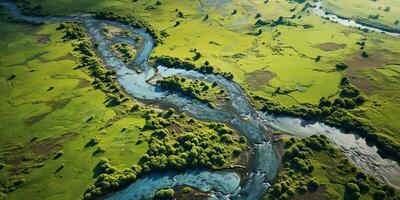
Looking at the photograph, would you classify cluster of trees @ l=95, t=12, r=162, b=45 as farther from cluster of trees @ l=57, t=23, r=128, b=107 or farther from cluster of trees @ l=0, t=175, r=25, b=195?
cluster of trees @ l=0, t=175, r=25, b=195

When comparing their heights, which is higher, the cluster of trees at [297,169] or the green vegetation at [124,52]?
the green vegetation at [124,52]

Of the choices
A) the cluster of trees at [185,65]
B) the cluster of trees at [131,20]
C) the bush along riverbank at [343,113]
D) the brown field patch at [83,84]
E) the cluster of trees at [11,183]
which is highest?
the cluster of trees at [131,20]

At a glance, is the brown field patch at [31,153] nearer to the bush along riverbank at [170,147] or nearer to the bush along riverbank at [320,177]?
the bush along riverbank at [170,147]

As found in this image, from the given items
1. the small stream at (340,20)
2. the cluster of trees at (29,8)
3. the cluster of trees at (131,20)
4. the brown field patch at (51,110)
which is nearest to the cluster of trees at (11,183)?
the brown field patch at (51,110)

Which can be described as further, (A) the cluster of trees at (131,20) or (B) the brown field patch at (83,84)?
(A) the cluster of trees at (131,20)

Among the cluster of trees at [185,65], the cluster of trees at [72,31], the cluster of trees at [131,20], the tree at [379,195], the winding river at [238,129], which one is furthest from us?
the cluster of trees at [131,20]

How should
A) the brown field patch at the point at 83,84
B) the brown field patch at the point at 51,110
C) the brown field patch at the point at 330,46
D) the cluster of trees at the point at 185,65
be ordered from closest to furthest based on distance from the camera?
the brown field patch at the point at 51,110 < the brown field patch at the point at 83,84 < the cluster of trees at the point at 185,65 < the brown field patch at the point at 330,46

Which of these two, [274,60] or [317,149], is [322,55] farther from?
[317,149]
